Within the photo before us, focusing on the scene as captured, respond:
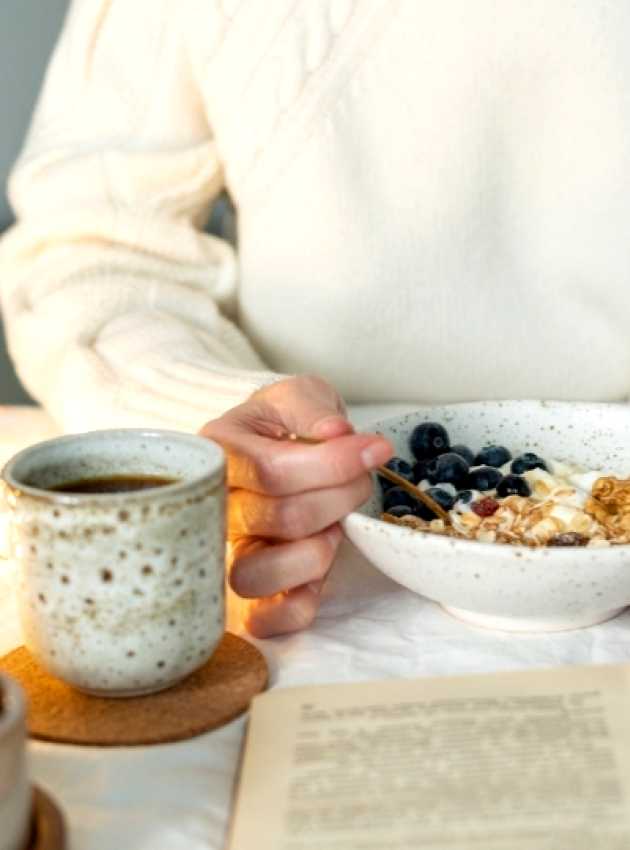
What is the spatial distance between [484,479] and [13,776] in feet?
1.31

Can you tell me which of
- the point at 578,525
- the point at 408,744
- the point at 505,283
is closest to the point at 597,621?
the point at 578,525

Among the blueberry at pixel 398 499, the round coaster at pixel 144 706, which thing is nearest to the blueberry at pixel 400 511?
Answer: the blueberry at pixel 398 499

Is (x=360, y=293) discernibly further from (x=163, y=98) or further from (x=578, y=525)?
(x=578, y=525)

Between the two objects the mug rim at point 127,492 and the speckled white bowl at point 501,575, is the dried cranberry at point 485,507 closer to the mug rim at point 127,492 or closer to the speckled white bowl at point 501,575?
the speckled white bowl at point 501,575

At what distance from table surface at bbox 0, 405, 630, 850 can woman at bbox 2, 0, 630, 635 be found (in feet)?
1.07

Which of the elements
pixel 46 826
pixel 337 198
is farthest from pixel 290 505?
pixel 337 198

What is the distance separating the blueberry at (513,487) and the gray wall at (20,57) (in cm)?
104

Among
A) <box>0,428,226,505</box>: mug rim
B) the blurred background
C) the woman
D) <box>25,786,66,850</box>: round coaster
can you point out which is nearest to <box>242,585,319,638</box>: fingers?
<box>0,428,226,505</box>: mug rim

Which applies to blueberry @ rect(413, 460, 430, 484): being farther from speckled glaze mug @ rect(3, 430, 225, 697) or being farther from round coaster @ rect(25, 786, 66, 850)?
round coaster @ rect(25, 786, 66, 850)

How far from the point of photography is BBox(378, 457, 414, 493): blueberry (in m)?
0.77

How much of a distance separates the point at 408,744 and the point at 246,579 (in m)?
0.17

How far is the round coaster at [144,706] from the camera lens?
0.57 meters

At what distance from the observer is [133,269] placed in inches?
42.9

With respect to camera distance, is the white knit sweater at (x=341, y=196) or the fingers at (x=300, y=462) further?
the white knit sweater at (x=341, y=196)
